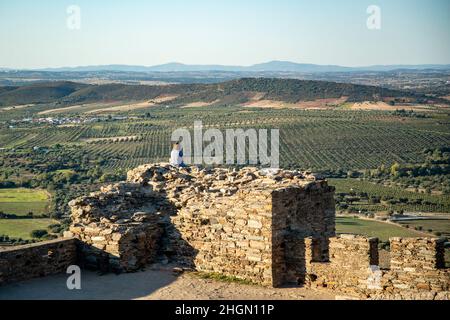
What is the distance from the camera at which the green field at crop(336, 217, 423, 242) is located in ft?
107

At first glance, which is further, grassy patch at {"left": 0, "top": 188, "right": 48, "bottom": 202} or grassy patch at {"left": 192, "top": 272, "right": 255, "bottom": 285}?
grassy patch at {"left": 0, "top": 188, "right": 48, "bottom": 202}

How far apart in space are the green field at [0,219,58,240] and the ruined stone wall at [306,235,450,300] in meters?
24.8

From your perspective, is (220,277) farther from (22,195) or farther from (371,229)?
(22,195)

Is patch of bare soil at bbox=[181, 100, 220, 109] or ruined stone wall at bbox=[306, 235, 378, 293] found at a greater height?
ruined stone wall at bbox=[306, 235, 378, 293]

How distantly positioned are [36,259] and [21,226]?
89.0ft

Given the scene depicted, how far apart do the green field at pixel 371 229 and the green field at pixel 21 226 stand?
1575cm

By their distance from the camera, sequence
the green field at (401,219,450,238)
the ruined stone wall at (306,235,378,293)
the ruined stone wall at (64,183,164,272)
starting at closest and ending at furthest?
1. the ruined stone wall at (306,235,378,293)
2. the ruined stone wall at (64,183,164,272)
3. the green field at (401,219,450,238)

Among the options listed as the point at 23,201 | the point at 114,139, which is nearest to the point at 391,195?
the point at 23,201

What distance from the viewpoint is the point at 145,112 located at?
115500mm

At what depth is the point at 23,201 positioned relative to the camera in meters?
46.7

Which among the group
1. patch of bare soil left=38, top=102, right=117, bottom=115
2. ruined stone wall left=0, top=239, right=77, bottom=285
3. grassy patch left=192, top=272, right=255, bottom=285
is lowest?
patch of bare soil left=38, top=102, right=117, bottom=115

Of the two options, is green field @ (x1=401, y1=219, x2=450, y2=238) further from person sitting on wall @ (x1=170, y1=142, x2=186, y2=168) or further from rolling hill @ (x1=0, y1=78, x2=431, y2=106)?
rolling hill @ (x1=0, y1=78, x2=431, y2=106)

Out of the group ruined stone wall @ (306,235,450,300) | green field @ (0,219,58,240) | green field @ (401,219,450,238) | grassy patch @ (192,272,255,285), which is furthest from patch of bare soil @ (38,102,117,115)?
ruined stone wall @ (306,235,450,300)
